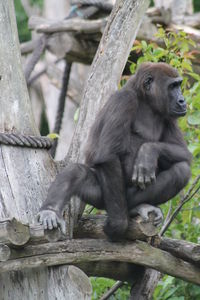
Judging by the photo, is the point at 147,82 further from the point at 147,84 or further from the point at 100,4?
the point at 100,4

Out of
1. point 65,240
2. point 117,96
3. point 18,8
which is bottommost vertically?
point 18,8

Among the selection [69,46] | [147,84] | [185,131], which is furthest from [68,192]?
[69,46]

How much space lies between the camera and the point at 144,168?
4.30 m

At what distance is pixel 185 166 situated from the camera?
448 cm

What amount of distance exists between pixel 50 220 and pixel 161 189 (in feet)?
2.77

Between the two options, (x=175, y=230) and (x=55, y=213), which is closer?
(x=55, y=213)

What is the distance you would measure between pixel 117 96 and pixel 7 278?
52.1 inches

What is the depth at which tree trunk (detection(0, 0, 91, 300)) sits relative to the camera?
4180 mm

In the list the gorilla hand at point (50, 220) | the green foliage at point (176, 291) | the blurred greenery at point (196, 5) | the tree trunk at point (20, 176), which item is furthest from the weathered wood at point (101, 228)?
the blurred greenery at point (196, 5)

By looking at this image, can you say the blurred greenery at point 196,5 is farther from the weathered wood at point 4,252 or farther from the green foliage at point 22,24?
the weathered wood at point 4,252

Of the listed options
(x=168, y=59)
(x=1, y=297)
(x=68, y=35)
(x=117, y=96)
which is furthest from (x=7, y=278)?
(x=68, y=35)

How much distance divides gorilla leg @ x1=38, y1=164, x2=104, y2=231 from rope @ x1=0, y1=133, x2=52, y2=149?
1.42ft

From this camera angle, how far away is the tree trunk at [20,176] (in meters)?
4.18

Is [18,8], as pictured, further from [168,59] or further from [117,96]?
[117,96]
